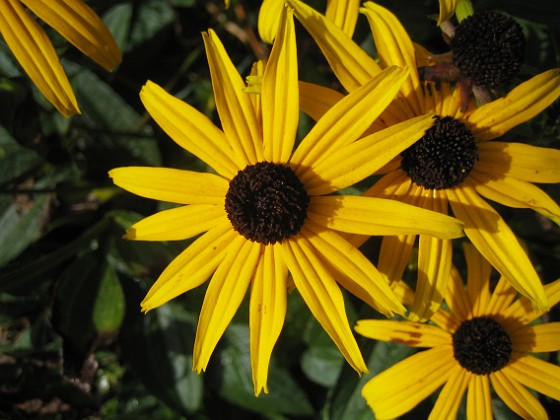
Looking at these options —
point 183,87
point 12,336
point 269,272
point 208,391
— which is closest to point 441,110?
point 269,272

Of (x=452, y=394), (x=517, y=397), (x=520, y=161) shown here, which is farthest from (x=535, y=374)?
(x=520, y=161)

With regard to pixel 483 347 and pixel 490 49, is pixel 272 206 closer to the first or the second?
pixel 490 49

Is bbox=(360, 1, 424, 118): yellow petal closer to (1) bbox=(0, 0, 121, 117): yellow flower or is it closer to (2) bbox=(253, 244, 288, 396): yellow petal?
(2) bbox=(253, 244, 288, 396): yellow petal

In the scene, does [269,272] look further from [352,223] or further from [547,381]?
[547,381]

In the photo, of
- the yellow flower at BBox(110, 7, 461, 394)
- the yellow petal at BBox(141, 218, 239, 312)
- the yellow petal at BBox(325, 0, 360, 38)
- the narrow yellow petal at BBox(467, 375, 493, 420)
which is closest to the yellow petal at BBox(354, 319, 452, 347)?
the narrow yellow petal at BBox(467, 375, 493, 420)

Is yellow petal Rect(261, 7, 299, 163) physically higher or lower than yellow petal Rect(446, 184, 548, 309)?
higher
